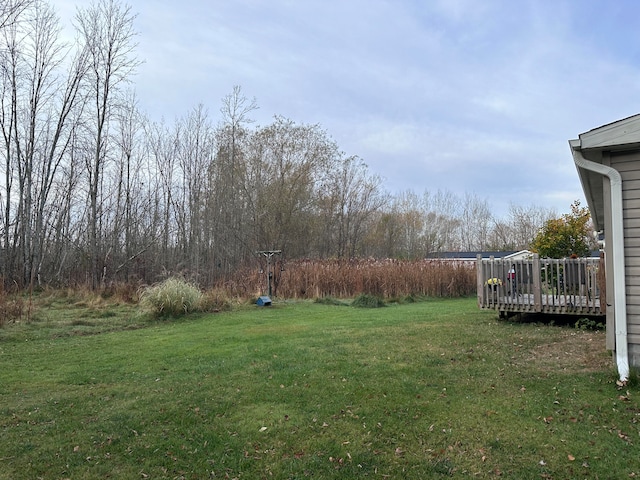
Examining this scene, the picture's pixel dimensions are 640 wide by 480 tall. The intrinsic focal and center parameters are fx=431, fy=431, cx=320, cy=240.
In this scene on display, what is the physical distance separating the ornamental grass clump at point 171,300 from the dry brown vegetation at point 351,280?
3.48m

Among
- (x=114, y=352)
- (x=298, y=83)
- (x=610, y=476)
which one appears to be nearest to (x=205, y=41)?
(x=298, y=83)

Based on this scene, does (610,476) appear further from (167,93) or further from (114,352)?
(167,93)

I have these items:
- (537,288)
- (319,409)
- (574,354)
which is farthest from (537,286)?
(319,409)

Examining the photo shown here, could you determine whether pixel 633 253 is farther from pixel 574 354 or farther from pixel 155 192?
pixel 155 192

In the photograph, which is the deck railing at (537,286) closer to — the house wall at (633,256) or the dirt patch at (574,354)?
the dirt patch at (574,354)

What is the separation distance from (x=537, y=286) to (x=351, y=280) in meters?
7.27

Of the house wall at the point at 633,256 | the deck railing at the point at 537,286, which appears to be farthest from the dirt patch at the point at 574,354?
the deck railing at the point at 537,286

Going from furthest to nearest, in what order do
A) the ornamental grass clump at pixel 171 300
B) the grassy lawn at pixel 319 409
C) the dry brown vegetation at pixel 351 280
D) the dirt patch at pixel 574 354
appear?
the dry brown vegetation at pixel 351 280, the ornamental grass clump at pixel 171 300, the dirt patch at pixel 574 354, the grassy lawn at pixel 319 409

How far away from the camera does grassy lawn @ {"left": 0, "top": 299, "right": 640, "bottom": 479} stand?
107 inches

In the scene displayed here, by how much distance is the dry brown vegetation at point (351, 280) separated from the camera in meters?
14.1

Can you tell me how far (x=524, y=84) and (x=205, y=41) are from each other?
333 inches

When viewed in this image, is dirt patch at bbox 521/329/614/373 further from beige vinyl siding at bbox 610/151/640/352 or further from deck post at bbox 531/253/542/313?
deck post at bbox 531/253/542/313

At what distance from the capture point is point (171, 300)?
929 cm

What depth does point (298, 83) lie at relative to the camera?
1341cm
